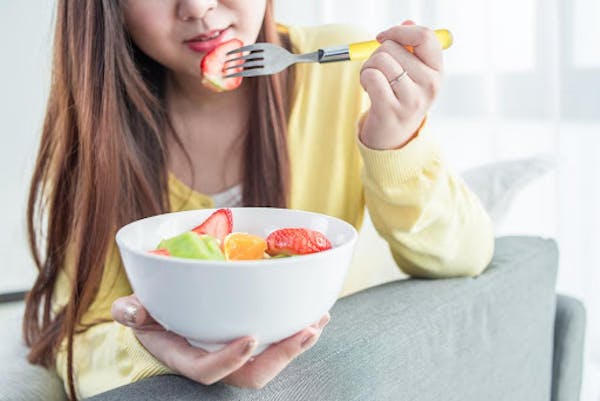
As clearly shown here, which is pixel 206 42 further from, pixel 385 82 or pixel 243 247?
pixel 243 247

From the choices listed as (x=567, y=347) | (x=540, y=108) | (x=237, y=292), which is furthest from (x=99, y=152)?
(x=540, y=108)

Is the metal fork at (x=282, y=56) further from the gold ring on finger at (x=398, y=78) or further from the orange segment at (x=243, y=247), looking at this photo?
the orange segment at (x=243, y=247)

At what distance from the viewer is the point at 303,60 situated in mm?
770

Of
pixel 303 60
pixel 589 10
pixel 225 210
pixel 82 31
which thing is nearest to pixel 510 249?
pixel 303 60

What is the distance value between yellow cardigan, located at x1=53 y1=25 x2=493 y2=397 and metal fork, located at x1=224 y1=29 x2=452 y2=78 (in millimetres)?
125

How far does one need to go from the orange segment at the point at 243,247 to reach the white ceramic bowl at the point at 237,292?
7 cm

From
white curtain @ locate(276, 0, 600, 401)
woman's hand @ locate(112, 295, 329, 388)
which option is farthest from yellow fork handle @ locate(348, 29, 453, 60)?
white curtain @ locate(276, 0, 600, 401)

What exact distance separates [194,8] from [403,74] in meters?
0.31

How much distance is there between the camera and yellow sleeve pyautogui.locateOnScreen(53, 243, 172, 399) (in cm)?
67

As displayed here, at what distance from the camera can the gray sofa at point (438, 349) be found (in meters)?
0.62

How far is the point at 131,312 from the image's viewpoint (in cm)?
55

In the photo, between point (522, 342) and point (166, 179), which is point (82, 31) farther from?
point (522, 342)

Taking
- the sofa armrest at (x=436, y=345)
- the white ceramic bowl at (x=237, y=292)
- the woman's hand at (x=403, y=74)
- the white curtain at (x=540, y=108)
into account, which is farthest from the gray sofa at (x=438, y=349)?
the white curtain at (x=540, y=108)

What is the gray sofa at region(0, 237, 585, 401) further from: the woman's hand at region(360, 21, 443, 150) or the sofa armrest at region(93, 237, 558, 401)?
the woman's hand at region(360, 21, 443, 150)
